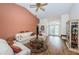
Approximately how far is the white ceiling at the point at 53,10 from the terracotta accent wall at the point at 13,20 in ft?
0.27

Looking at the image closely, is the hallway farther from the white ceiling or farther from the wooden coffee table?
the white ceiling

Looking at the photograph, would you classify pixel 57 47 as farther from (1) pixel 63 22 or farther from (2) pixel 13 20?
(2) pixel 13 20

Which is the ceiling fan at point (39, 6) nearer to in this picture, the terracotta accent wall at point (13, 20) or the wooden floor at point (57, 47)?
the terracotta accent wall at point (13, 20)

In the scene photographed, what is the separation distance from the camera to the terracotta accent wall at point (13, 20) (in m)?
2.04

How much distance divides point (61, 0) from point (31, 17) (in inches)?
21.7

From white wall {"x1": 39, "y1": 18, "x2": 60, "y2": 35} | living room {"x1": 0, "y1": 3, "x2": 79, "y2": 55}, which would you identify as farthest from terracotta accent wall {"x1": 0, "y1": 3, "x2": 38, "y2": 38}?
white wall {"x1": 39, "y1": 18, "x2": 60, "y2": 35}

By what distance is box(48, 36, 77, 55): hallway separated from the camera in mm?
2027

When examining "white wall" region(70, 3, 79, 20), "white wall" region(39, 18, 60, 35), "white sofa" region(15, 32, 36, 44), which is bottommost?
"white sofa" region(15, 32, 36, 44)

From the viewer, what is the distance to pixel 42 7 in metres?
2.06

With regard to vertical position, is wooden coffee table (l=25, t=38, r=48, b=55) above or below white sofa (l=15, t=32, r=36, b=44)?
below

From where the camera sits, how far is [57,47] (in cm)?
205

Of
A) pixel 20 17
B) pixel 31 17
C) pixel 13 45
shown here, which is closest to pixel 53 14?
pixel 31 17

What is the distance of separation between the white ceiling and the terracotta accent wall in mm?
82
